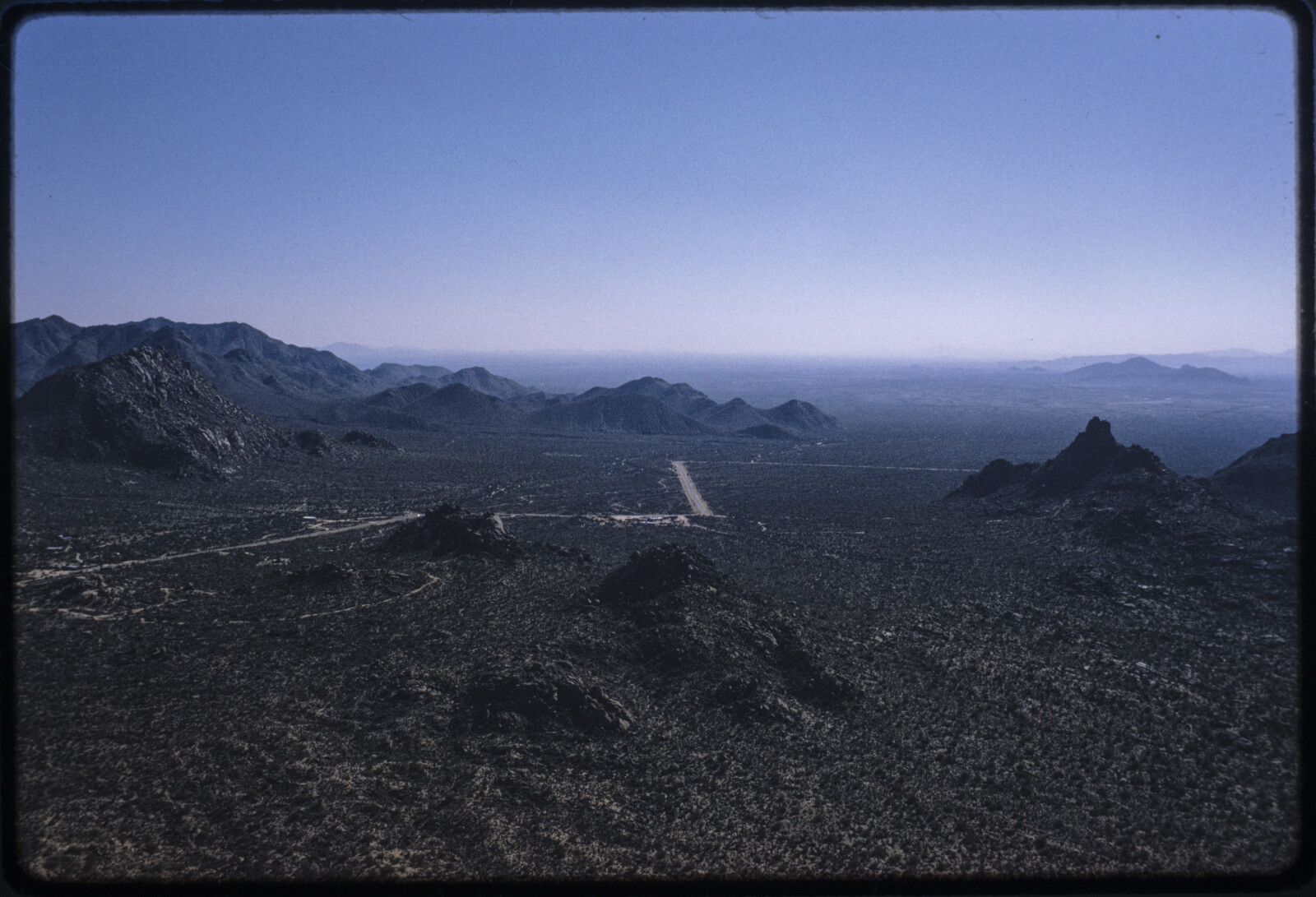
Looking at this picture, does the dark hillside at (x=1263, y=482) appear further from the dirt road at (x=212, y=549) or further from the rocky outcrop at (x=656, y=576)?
the dirt road at (x=212, y=549)

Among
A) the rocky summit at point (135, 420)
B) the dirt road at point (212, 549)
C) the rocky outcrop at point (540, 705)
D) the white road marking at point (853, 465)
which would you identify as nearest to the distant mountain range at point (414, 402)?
the white road marking at point (853, 465)

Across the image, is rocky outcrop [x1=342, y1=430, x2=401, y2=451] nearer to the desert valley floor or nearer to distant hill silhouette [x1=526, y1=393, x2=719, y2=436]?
the desert valley floor

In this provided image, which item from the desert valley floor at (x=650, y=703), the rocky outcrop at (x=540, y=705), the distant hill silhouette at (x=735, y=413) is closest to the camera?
the desert valley floor at (x=650, y=703)

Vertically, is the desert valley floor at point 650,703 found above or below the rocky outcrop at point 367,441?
below

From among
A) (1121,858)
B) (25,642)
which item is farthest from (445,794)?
(25,642)

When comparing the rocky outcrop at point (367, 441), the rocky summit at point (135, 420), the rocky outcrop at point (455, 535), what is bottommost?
the rocky outcrop at point (455, 535)

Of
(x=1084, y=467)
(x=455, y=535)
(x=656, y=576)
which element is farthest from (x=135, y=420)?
(x=1084, y=467)

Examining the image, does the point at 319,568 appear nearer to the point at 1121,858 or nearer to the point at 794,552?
the point at 794,552

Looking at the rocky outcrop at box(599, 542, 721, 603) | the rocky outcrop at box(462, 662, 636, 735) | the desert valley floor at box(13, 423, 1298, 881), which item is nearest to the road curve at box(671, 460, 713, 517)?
the desert valley floor at box(13, 423, 1298, 881)
